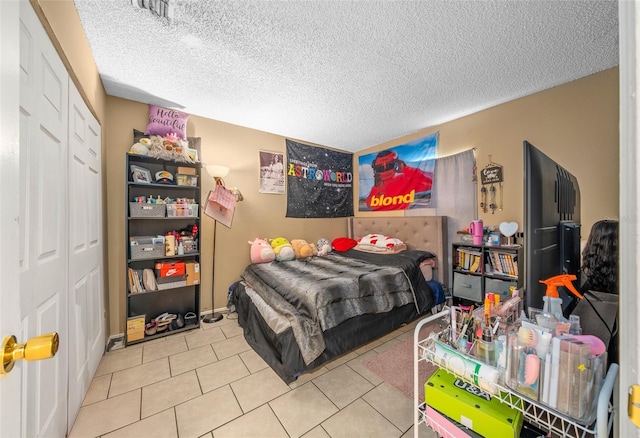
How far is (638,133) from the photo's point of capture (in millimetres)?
368

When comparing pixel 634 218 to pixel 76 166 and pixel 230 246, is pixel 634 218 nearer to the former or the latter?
pixel 76 166

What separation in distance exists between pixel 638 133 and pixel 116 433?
2.37m

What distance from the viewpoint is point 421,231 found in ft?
10.9

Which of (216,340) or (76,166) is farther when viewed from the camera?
(216,340)

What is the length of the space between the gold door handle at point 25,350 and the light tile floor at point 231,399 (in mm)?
1326

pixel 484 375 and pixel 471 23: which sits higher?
pixel 471 23

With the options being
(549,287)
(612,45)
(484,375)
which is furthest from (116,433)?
(612,45)

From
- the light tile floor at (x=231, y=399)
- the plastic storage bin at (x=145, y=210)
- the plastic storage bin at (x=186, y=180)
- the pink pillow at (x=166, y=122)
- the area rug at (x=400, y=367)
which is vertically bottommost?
the light tile floor at (x=231, y=399)

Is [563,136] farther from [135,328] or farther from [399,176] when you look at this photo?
[135,328]

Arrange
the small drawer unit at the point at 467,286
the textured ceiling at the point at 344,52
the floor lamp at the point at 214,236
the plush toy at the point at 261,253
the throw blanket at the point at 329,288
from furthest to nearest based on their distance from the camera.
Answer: the plush toy at the point at 261,253
the floor lamp at the point at 214,236
the small drawer unit at the point at 467,286
the throw blanket at the point at 329,288
the textured ceiling at the point at 344,52

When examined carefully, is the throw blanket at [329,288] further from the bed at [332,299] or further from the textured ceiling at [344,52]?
the textured ceiling at [344,52]

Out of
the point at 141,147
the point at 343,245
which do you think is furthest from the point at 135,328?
the point at 343,245

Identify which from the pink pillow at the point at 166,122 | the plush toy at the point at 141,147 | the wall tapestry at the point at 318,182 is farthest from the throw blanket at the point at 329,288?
the pink pillow at the point at 166,122

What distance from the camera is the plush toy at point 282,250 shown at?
10.4 ft
